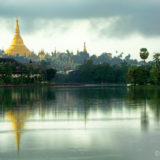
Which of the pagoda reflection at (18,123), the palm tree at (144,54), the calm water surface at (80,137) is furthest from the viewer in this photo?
the palm tree at (144,54)

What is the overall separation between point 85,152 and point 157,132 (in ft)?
18.1

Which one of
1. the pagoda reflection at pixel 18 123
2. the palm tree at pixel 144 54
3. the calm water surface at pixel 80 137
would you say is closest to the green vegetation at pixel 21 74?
the palm tree at pixel 144 54

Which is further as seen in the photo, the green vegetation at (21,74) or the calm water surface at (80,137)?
the green vegetation at (21,74)

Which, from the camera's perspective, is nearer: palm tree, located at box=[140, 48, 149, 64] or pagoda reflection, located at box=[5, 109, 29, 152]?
pagoda reflection, located at box=[5, 109, 29, 152]

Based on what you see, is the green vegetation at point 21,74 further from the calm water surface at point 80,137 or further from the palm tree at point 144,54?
the calm water surface at point 80,137

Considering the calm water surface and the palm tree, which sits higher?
the palm tree

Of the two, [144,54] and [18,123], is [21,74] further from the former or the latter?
[18,123]

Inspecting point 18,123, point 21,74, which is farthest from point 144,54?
point 18,123

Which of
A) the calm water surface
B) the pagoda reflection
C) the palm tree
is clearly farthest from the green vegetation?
the calm water surface

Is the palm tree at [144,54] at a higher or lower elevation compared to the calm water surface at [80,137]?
higher

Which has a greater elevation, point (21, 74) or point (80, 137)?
point (21, 74)

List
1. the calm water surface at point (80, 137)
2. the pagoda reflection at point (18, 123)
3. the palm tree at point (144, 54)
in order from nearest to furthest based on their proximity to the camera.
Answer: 1. the calm water surface at point (80, 137)
2. the pagoda reflection at point (18, 123)
3. the palm tree at point (144, 54)

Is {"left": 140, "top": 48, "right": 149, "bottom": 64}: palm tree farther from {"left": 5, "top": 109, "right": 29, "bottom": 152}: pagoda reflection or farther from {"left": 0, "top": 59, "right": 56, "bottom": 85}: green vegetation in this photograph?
{"left": 5, "top": 109, "right": 29, "bottom": 152}: pagoda reflection

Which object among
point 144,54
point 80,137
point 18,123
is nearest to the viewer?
point 80,137
